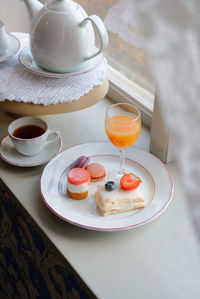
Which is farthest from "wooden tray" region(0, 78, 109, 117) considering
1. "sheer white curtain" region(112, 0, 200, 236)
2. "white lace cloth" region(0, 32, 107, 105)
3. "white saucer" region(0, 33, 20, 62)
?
"sheer white curtain" region(112, 0, 200, 236)

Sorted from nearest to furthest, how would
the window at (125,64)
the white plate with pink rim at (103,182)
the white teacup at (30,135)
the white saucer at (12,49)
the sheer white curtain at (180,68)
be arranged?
the sheer white curtain at (180,68) → the white plate with pink rim at (103,182) → the white teacup at (30,135) → the white saucer at (12,49) → the window at (125,64)

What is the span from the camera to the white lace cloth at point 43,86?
0.95m

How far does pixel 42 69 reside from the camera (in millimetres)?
1017

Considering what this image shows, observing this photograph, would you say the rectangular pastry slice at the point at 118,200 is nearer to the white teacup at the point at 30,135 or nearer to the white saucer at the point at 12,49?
Answer: the white teacup at the point at 30,135

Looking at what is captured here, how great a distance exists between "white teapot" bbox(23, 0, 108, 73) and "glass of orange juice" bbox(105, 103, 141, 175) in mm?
171

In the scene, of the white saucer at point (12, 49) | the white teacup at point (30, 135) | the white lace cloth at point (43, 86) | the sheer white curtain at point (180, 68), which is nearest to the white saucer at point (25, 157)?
the white teacup at point (30, 135)

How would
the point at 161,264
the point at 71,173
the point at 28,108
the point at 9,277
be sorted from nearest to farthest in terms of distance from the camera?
the point at 161,264, the point at 71,173, the point at 28,108, the point at 9,277

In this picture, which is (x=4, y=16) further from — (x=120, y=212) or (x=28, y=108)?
(x=120, y=212)

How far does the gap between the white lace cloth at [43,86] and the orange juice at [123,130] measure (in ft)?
0.42

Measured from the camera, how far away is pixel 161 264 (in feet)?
2.40

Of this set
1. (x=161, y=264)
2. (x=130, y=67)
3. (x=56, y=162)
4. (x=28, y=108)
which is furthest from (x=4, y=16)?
(x=161, y=264)

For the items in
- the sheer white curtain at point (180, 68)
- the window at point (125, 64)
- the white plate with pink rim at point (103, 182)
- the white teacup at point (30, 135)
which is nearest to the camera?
the sheer white curtain at point (180, 68)

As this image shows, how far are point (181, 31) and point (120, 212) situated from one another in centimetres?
67

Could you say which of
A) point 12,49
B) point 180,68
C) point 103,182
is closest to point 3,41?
point 12,49
